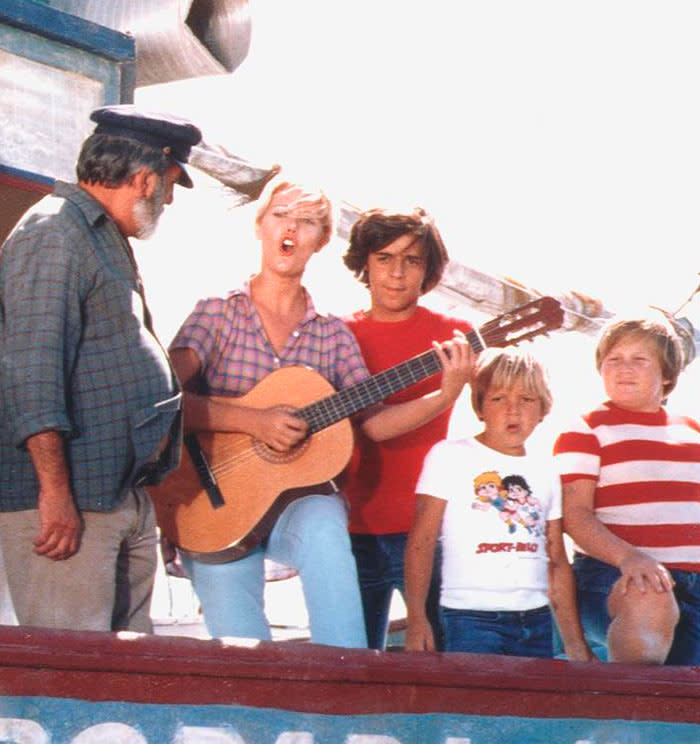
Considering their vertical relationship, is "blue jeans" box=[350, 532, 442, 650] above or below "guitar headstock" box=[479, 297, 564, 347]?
below

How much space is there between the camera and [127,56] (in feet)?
14.5

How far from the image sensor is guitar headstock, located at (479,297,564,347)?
4008 millimetres

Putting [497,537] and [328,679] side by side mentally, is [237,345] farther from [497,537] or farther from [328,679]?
[328,679]

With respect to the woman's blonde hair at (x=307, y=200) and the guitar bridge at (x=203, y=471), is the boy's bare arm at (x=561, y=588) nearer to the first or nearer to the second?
the guitar bridge at (x=203, y=471)

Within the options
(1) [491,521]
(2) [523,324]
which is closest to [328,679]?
(1) [491,521]

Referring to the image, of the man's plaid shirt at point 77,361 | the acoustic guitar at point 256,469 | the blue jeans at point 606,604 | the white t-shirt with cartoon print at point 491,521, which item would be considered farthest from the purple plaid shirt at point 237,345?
the blue jeans at point 606,604

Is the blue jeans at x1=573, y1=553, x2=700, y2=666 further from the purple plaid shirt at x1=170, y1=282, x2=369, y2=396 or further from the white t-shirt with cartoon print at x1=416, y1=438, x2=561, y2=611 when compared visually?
the purple plaid shirt at x1=170, y1=282, x2=369, y2=396

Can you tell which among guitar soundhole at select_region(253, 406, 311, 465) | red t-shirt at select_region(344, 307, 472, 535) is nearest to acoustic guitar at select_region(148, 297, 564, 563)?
guitar soundhole at select_region(253, 406, 311, 465)

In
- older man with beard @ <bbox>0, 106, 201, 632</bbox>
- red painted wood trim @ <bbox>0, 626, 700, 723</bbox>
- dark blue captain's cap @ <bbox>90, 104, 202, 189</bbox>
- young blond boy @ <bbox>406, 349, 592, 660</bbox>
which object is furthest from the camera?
young blond boy @ <bbox>406, 349, 592, 660</bbox>

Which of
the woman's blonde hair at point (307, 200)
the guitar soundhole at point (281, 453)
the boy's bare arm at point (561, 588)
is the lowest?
the boy's bare arm at point (561, 588)

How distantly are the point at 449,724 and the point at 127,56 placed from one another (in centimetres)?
251

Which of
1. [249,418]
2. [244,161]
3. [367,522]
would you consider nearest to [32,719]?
[249,418]

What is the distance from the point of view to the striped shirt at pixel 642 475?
12.2 ft

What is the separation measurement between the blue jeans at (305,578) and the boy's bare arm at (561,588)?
0.58m
